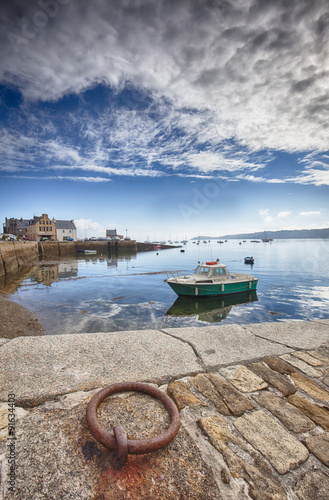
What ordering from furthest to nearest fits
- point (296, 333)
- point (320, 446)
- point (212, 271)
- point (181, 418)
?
point (212, 271) < point (296, 333) < point (181, 418) < point (320, 446)

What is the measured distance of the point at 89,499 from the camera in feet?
5.10

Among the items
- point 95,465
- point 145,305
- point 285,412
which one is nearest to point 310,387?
point 285,412

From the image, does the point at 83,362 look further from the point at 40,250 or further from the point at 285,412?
the point at 40,250

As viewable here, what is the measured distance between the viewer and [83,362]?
3.43 m

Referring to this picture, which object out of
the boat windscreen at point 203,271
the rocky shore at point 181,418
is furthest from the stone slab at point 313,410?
the boat windscreen at point 203,271

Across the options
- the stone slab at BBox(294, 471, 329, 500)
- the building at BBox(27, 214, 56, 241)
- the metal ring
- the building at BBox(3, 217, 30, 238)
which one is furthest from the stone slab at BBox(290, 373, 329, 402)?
the building at BBox(3, 217, 30, 238)

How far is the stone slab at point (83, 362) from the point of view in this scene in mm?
2819

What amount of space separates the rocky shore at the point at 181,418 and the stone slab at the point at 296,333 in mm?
126

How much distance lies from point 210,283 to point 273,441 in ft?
54.4

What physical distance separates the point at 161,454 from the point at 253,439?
0.99 m

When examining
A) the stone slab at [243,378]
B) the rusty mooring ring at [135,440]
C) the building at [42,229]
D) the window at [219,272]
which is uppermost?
the building at [42,229]

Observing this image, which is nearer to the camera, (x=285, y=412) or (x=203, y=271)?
(x=285, y=412)

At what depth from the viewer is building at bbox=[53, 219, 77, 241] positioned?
86.1 metres

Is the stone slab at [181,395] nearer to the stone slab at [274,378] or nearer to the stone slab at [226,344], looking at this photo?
the stone slab at [226,344]
